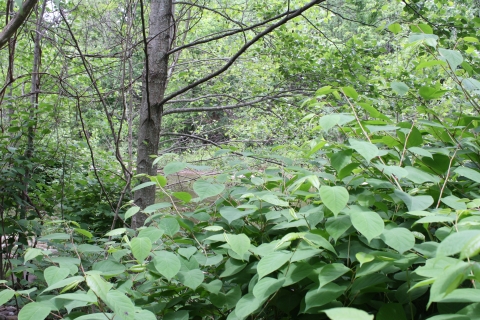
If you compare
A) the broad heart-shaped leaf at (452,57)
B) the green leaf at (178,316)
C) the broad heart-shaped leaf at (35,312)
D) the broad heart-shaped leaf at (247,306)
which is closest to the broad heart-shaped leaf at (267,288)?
the broad heart-shaped leaf at (247,306)

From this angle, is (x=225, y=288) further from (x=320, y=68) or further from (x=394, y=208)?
(x=320, y=68)

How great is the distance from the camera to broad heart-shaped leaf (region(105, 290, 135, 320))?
33.5 inches

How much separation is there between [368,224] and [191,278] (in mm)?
517

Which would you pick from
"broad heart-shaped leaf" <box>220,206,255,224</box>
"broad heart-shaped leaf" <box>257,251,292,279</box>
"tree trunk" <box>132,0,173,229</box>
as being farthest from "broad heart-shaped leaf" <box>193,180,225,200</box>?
"tree trunk" <box>132,0,173,229</box>

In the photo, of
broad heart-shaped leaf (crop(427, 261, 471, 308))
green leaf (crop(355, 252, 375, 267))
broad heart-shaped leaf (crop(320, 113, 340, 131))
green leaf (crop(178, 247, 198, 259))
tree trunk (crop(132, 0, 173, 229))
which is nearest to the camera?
broad heart-shaped leaf (crop(427, 261, 471, 308))

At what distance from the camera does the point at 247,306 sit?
0.92 metres

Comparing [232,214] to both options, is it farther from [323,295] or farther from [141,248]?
[323,295]

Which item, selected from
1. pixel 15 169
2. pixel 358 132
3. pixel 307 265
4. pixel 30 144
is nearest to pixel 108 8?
pixel 30 144

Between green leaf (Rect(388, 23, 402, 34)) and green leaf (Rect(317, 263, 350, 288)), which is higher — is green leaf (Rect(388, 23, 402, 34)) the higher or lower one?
the higher one

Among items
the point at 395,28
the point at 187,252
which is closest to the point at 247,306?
the point at 187,252

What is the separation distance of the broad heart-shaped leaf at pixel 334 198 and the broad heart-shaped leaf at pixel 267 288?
0.71 ft

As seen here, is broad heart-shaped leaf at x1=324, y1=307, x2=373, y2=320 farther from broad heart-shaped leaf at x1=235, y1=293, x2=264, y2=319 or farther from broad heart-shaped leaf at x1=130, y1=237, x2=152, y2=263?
broad heart-shaped leaf at x1=130, y1=237, x2=152, y2=263

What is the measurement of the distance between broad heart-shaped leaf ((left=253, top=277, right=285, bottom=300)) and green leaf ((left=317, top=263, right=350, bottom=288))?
0.11 metres

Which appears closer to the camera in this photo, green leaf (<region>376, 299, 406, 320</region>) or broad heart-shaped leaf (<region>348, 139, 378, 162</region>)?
green leaf (<region>376, 299, 406, 320</region>)
